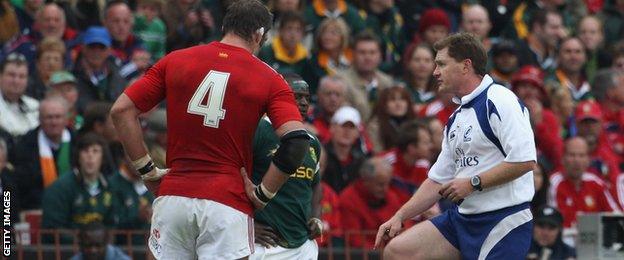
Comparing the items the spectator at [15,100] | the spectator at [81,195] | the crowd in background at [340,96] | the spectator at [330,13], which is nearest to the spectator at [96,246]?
the spectator at [81,195]

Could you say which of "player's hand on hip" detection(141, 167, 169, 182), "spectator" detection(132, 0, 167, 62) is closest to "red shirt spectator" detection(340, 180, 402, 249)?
"spectator" detection(132, 0, 167, 62)

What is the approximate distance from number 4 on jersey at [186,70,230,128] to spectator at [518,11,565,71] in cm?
1065

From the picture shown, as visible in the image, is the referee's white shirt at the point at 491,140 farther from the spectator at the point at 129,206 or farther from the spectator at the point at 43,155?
the spectator at the point at 43,155

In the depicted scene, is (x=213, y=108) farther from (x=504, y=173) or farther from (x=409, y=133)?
(x=409, y=133)

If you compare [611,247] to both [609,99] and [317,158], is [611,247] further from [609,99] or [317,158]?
[609,99]

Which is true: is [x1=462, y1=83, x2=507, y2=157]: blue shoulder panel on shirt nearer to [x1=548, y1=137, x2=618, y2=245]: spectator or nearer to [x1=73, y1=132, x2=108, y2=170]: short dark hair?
[x1=73, y1=132, x2=108, y2=170]: short dark hair

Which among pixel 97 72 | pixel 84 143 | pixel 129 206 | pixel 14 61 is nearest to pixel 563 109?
pixel 97 72

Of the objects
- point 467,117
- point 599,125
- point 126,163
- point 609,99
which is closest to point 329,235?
point 126,163

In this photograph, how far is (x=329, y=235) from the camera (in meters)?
13.8

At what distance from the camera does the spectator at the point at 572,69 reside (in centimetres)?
1917

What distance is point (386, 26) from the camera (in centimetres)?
1928

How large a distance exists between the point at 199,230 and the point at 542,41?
11.3m

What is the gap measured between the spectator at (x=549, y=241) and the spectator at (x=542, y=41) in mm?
5242

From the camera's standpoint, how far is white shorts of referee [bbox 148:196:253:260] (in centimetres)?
935
